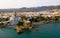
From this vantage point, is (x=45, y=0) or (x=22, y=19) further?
(x=45, y=0)

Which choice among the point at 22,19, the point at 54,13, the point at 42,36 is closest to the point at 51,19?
the point at 54,13

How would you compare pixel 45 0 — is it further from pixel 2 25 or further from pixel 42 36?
pixel 2 25

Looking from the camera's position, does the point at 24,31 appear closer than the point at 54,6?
Yes

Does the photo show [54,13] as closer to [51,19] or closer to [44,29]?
[51,19]

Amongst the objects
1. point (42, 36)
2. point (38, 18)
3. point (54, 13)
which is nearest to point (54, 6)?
point (54, 13)

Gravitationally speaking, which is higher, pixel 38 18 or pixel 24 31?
pixel 38 18

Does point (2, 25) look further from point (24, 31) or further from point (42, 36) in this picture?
point (42, 36)

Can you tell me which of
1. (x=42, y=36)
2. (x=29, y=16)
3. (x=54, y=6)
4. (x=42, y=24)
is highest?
(x=54, y=6)

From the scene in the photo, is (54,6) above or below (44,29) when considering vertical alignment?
above
